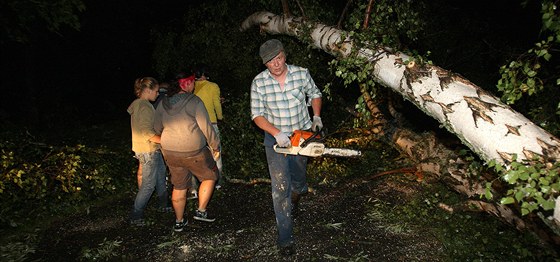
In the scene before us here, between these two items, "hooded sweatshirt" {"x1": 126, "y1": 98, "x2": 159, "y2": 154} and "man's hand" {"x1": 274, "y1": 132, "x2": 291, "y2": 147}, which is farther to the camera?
"hooded sweatshirt" {"x1": 126, "y1": 98, "x2": 159, "y2": 154}

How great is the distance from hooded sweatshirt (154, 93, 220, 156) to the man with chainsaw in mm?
628

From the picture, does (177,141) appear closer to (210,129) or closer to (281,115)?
(210,129)

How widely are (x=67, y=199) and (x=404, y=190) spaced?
4614 millimetres

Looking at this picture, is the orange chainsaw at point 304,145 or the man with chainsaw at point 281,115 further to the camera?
the man with chainsaw at point 281,115

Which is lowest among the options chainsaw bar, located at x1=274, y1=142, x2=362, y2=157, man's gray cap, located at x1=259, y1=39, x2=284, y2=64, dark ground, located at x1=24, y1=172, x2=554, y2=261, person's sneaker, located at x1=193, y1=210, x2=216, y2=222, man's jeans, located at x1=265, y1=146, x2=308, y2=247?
dark ground, located at x1=24, y1=172, x2=554, y2=261

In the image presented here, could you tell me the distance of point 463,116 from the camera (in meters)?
2.53

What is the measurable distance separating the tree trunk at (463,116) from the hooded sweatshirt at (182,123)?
5.62 ft

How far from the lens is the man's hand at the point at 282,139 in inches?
128

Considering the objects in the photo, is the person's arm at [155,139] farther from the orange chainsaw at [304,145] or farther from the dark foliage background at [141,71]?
the dark foliage background at [141,71]

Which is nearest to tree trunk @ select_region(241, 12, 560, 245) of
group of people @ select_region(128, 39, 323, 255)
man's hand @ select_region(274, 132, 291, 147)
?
group of people @ select_region(128, 39, 323, 255)

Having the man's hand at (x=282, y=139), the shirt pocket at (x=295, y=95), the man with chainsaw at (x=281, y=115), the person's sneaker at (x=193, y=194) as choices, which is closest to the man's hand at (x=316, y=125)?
the man with chainsaw at (x=281, y=115)

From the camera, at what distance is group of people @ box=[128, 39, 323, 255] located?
11.3 feet

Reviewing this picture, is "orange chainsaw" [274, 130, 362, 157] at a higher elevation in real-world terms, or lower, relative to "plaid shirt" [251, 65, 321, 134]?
lower

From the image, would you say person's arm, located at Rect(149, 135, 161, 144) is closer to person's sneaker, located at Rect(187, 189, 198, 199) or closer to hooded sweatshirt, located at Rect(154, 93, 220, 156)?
hooded sweatshirt, located at Rect(154, 93, 220, 156)
